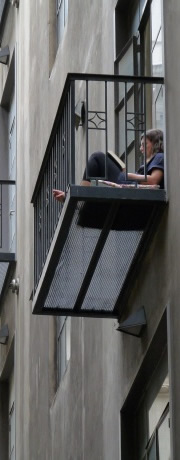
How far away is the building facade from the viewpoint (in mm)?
13016

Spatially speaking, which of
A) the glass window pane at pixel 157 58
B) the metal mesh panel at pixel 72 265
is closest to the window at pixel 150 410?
the metal mesh panel at pixel 72 265

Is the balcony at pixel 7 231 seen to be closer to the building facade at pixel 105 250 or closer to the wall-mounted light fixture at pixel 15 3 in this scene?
Answer: the building facade at pixel 105 250

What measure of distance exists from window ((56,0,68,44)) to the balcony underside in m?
6.56

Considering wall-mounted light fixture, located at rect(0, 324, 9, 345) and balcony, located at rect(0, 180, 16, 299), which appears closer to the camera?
balcony, located at rect(0, 180, 16, 299)

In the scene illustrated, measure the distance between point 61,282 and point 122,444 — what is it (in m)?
1.64

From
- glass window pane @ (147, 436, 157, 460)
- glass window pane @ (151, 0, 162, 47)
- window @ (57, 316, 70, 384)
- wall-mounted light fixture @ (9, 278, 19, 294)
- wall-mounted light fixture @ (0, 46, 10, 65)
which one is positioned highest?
wall-mounted light fixture @ (0, 46, 10, 65)

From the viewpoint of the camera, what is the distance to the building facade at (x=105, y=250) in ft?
42.7

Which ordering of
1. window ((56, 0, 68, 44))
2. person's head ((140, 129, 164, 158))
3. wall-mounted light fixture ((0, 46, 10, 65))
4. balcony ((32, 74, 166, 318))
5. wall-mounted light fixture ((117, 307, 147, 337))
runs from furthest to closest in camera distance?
1. wall-mounted light fixture ((0, 46, 10, 65))
2. window ((56, 0, 68, 44))
3. wall-mounted light fixture ((117, 307, 147, 337))
4. person's head ((140, 129, 164, 158))
5. balcony ((32, 74, 166, 318))

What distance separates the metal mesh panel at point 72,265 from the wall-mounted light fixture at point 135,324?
635 mm

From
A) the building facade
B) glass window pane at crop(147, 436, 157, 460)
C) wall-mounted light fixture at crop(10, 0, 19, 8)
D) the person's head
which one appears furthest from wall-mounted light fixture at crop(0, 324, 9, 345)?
the person's head

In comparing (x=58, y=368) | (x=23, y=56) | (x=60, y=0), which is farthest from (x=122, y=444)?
(x=23, y=56)

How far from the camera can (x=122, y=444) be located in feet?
49.0

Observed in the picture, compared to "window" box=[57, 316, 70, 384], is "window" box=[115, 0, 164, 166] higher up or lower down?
higher up

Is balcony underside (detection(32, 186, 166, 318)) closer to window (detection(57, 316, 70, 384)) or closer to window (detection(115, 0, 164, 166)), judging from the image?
window (detection(115, 0, 164, 166))
